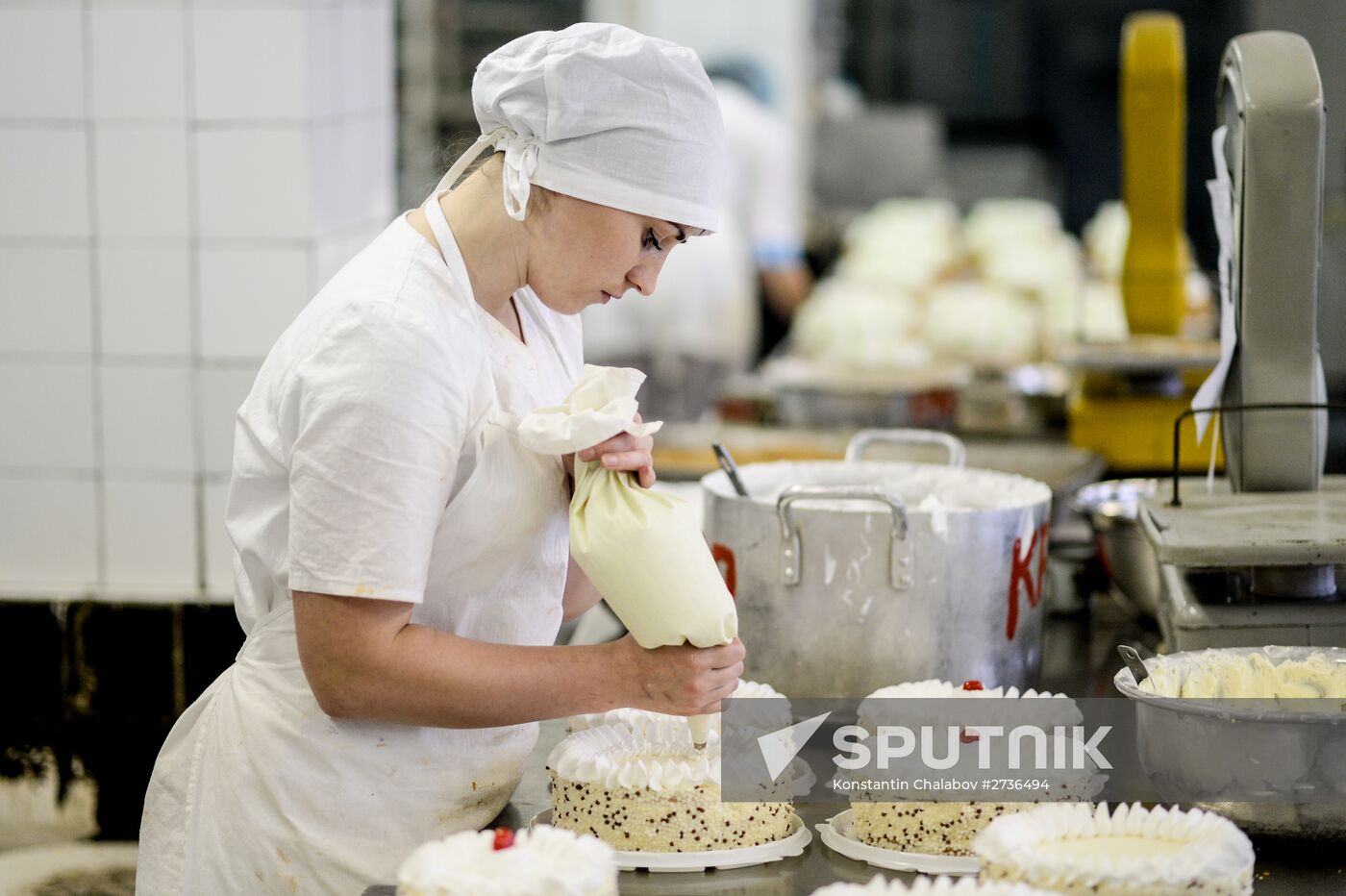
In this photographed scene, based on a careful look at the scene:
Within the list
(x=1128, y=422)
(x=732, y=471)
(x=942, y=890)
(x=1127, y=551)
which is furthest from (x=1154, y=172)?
(x=942, y=890)

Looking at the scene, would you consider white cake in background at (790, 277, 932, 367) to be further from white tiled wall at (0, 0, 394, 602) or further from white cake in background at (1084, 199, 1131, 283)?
white tiled wall at (0, 0, 394, 602)

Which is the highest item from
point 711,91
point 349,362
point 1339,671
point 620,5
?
point 620,5

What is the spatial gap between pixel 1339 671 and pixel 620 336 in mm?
4212

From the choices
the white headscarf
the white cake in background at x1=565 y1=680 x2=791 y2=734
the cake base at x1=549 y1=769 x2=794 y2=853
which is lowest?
the cake base at x1=549 y1=769 x2=794 y2=853

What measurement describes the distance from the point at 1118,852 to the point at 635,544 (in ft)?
1.71

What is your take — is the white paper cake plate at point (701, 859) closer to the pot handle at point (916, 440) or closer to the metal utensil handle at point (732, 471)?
the metal utensil handle at point (732, 471)

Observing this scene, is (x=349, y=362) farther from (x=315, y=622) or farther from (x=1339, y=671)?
(x=1339, y=671)

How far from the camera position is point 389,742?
62.7 inches

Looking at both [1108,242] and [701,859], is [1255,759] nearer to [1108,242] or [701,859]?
[701,859]

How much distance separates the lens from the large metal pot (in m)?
1.89

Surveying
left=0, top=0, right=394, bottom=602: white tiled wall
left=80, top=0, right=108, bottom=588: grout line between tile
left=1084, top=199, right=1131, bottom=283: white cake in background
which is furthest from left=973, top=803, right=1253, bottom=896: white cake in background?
left=1084, top=199, right=1131, bottom=283: white cake in background

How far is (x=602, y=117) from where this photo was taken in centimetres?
153

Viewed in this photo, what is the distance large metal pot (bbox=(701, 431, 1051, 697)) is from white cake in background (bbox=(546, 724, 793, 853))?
382 millimetres

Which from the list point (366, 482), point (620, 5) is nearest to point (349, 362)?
point (366, 482)
